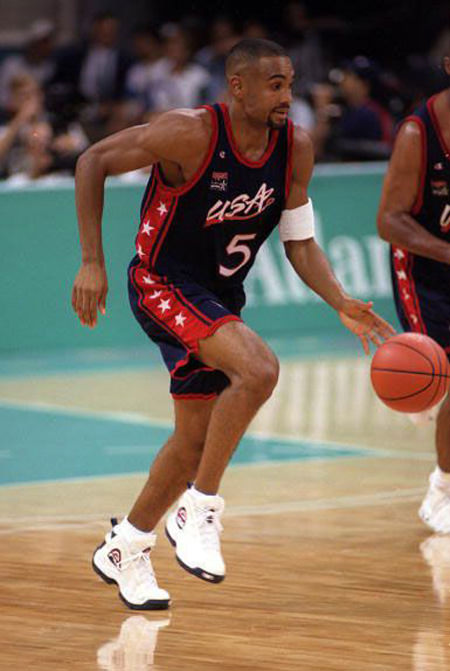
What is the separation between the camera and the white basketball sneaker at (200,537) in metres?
5.66

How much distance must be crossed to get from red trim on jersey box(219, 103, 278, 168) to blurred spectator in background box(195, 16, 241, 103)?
10.7 m

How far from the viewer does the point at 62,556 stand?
6777 mm

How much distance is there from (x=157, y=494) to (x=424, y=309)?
2.03m

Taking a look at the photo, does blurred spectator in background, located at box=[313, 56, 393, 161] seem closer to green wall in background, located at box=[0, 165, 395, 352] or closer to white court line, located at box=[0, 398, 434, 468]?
green wall in background, located at box=[0, 165, 395, 352]

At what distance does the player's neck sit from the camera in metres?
5.97

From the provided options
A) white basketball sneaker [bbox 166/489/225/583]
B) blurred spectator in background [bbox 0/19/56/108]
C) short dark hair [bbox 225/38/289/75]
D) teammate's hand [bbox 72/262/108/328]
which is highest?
short dark hair [bbox 225/38/289/75]

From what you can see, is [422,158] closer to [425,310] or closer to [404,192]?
[404,192]

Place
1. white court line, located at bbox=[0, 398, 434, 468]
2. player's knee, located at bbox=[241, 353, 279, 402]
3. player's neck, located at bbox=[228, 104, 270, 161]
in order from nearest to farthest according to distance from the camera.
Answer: player's knee, located at bbox=[241, 353, 279, 402]
player's neck, located at bbox=[228, 104, 270, 161]
white court line, located at bbox=[0, 398, 434, 468]

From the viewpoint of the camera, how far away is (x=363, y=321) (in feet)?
20.0

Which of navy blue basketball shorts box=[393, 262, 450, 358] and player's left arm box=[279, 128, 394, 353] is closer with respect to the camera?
player's left arm box=[279, 128, 394, 353]

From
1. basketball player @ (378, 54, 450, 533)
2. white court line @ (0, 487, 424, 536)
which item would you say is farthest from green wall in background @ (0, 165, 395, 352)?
basketball player @ (378, 54, 450, 533)

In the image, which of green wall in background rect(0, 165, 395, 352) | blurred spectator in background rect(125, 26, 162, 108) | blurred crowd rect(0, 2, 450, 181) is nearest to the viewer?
green wall in background rect(0, 165, 395, 352)

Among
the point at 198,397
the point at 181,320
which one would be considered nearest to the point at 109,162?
the point at 181,320

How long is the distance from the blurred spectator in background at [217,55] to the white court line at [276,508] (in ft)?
29.7
